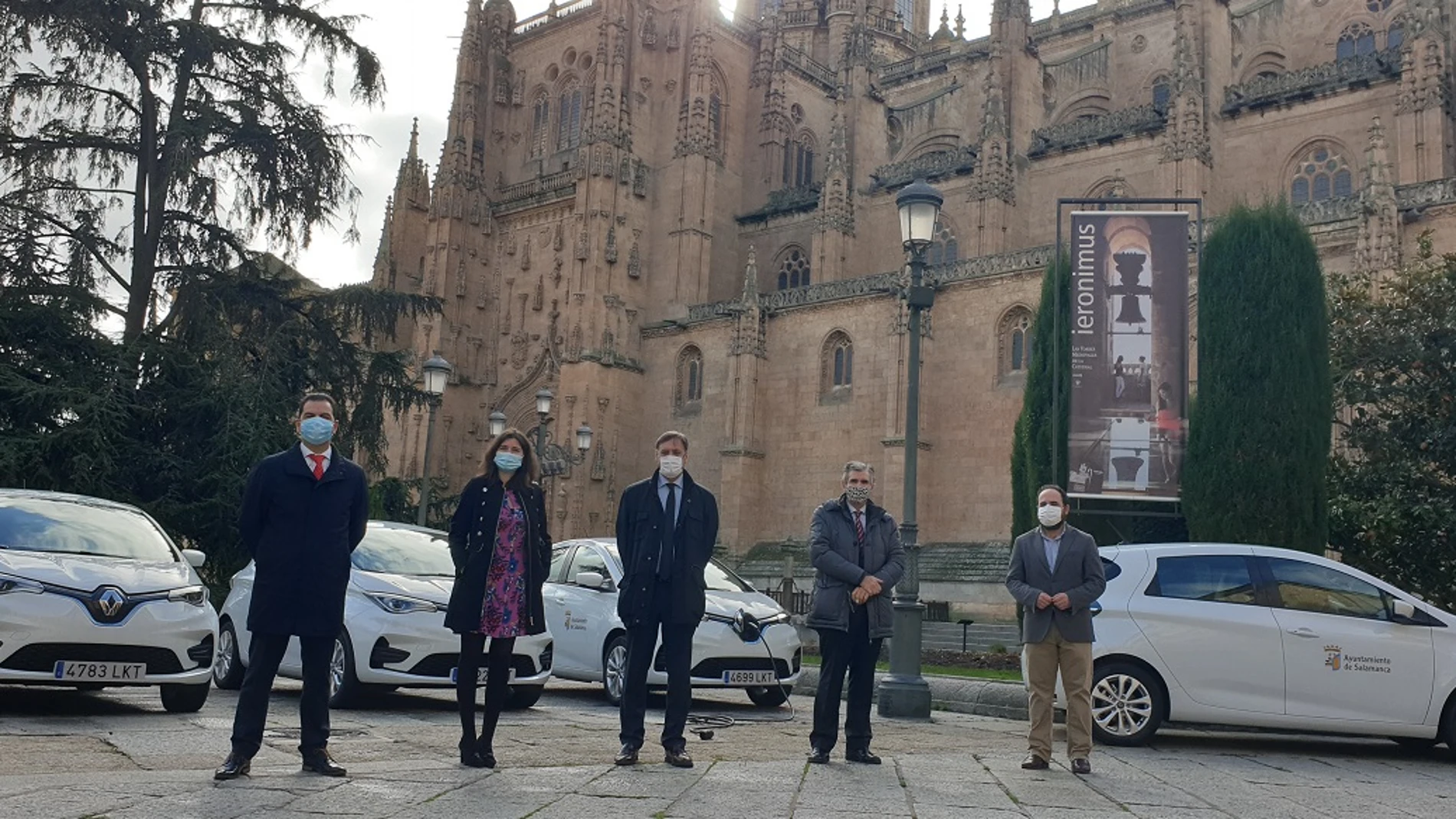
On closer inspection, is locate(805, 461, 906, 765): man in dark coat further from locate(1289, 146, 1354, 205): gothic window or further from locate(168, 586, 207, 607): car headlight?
locate(1289, 146, 1354, 205): gothic window

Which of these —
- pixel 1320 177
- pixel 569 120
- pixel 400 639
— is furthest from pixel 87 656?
pixel 569 120

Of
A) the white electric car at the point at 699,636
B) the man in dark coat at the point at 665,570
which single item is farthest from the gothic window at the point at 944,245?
the man in dark coat at the point at 665,570

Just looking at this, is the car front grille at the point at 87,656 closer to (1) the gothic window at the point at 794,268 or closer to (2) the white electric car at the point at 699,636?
(2) the white electric car at the point at 699,636

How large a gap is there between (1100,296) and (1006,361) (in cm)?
1579

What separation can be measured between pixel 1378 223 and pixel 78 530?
23236 millimetres

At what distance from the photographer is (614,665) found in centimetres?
1148

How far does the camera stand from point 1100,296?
15586 mm

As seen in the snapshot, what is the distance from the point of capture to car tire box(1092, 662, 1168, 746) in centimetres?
921

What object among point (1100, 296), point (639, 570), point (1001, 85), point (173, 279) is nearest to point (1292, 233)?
point (1100, 296)

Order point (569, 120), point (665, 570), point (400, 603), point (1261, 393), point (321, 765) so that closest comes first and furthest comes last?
1. point (321, 765)
2. point (665, 570)
3. point (400, 603)
4. point (1261, 393)
5. point (569, 120)

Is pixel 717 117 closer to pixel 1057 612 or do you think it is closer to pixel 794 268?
pixel 794 268

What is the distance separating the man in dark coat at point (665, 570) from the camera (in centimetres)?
708

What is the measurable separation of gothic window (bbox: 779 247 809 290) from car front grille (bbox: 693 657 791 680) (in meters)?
29.9

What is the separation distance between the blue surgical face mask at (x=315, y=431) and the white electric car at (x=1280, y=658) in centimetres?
564
